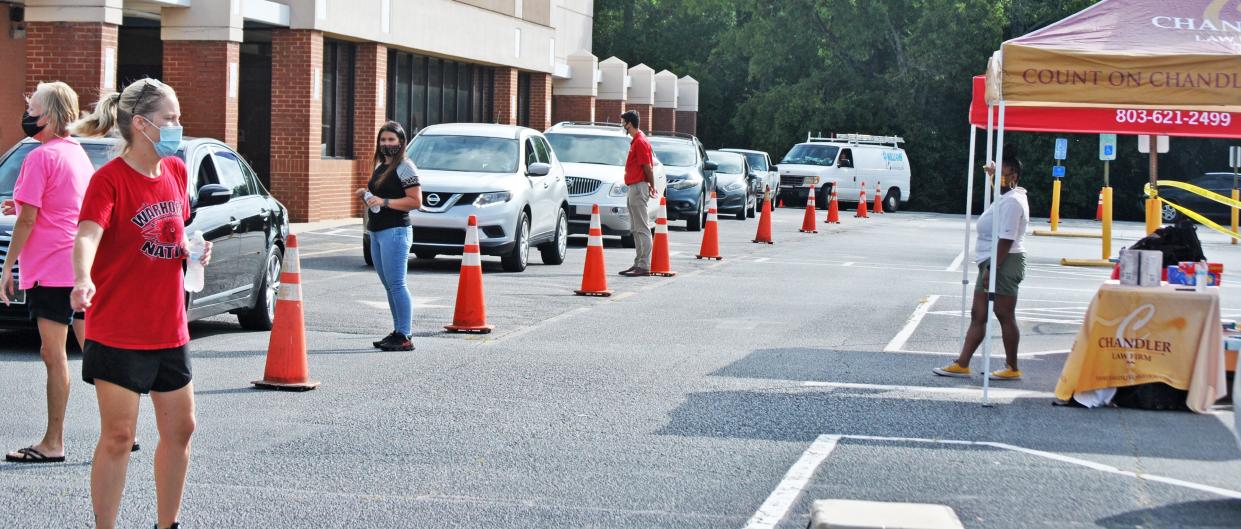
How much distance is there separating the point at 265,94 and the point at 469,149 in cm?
1016

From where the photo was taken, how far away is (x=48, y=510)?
249 inches

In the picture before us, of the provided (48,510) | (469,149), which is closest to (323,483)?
(48,510)

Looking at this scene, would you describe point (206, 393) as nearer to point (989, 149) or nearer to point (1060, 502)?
point (1060, 502)

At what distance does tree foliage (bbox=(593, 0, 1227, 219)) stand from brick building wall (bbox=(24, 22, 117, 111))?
36141 millimetres

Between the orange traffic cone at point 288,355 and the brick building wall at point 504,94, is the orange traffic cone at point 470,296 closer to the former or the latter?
the orange traffic cone at point 288,355

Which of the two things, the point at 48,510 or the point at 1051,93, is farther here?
the point at 1051,93

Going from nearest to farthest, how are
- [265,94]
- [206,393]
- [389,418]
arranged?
[389,418] → [206,393] → [265,94]

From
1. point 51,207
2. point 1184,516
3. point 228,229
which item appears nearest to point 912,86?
point 228,229

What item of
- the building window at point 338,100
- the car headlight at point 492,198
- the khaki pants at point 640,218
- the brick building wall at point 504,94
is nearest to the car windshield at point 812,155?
the brick building wall at point 504,94

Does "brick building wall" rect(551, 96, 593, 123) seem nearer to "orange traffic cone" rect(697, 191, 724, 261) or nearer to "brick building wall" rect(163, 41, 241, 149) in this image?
"brick building wall" rect(163, 41, 241, 149)

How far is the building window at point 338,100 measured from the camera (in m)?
28.2

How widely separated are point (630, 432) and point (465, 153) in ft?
35.6

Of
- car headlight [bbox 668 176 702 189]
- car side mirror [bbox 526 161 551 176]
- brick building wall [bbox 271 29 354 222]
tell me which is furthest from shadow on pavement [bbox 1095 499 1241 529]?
car headlight [bbox 668 176 702 189]

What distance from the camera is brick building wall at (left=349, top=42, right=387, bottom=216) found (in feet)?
95.3
